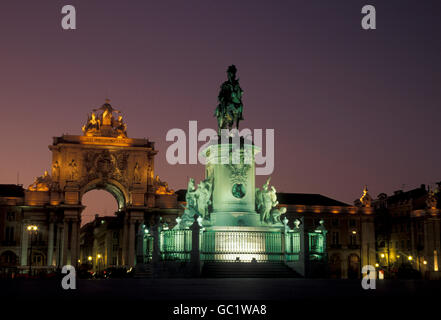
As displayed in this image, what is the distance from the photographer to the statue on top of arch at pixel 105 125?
76.6 metres

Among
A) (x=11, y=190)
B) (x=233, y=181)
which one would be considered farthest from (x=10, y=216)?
(x=233, y=181)

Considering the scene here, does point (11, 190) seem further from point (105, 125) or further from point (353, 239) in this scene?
point (353, 239)

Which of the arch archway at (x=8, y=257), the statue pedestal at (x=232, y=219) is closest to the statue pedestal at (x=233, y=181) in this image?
the statue pedestal at (x=232, y=219)

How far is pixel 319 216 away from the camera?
78.9m

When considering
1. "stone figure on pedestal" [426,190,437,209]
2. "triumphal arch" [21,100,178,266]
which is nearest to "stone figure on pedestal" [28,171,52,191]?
"triumphal arch" [21,100,178,266]

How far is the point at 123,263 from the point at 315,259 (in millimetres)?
45771

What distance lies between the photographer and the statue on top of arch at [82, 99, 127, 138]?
251 feet

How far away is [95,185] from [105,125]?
7433mm

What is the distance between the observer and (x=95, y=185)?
76.2 metres

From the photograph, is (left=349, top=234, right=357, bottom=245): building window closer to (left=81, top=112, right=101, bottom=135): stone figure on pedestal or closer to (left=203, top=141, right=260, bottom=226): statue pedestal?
(left=81, top=112, right=101, bottom=135): stone figure on pedestal

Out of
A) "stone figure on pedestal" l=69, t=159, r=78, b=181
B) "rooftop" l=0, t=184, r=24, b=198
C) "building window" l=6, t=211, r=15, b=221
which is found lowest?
"building window" l=6, t=211, r=15, b=221

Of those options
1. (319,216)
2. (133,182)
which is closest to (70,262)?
(133,182)
